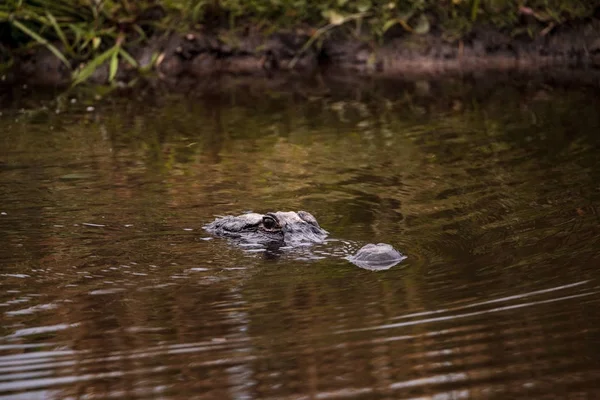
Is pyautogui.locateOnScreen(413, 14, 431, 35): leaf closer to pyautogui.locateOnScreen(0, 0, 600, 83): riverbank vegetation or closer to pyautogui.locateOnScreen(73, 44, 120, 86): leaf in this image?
pyautogui.locateOnScreen(0, 0, 600, 83): riverbank vegetation

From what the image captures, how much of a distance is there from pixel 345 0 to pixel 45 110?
3.96m

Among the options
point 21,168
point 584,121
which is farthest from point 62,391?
point 584,121

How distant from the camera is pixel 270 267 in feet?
18.0

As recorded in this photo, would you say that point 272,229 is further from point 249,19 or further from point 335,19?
point 249,19

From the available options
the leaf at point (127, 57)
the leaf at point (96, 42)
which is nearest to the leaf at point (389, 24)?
the leaf at point (127, 57)

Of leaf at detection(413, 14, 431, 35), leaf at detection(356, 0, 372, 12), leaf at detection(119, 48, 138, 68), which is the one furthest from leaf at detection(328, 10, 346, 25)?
leaf at detection(119, 48, 138, 68)

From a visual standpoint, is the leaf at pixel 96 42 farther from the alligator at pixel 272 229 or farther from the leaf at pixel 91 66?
the alligator at pixel 272 229

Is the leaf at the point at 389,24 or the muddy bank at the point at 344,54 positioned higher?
the leaf at the point at 389,24

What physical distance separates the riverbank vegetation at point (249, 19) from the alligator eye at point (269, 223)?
6558 millimetres

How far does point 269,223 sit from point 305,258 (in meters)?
0.51

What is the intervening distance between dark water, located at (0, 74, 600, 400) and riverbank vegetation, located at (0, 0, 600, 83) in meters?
2.34

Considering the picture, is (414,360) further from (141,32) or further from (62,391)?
(141,32)

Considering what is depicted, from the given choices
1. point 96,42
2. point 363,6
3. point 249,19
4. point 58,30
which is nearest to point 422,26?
point 363,6

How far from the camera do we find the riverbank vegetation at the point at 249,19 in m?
12.3
